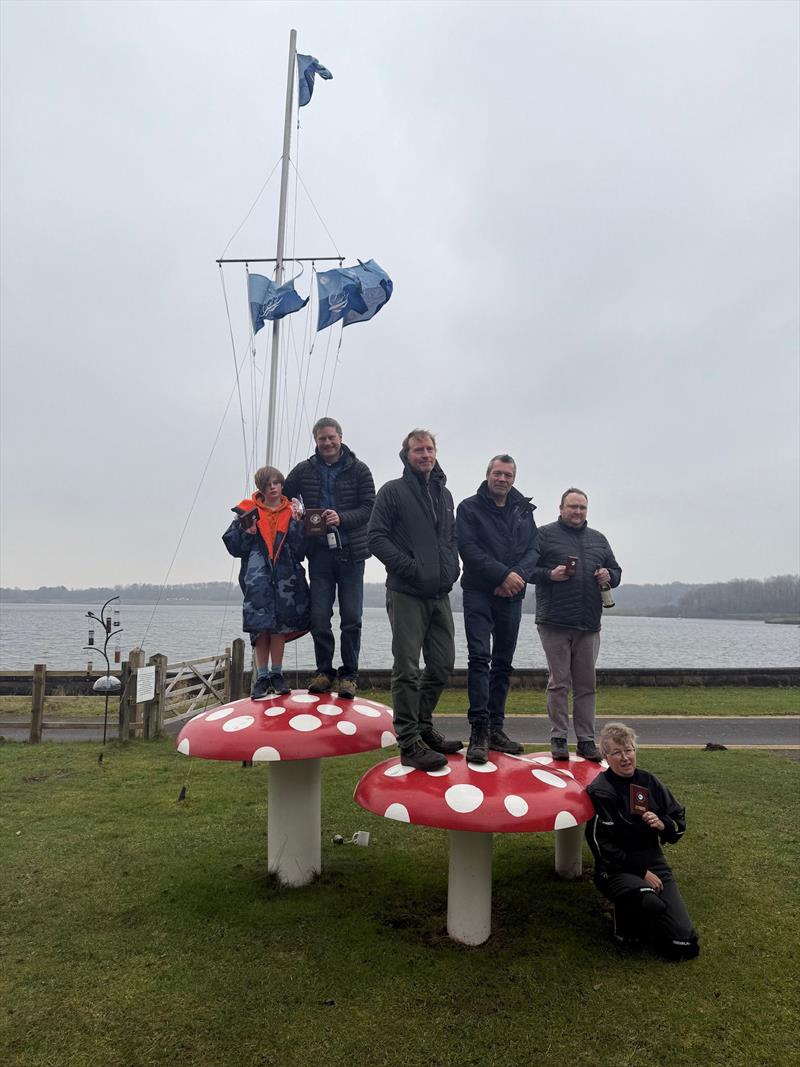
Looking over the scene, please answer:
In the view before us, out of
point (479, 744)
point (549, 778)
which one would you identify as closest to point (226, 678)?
point (479, 744)

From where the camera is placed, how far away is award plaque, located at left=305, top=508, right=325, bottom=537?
5.65m

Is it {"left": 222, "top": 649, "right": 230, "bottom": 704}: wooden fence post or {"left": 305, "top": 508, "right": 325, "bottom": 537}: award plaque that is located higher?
{"left": 305, "top": 508, "right": 325, "bottom": 537}: award plaque

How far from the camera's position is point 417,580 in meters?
4.89

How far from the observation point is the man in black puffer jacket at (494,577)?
539 centimetres

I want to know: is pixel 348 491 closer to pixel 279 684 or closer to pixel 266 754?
pixel 279 684

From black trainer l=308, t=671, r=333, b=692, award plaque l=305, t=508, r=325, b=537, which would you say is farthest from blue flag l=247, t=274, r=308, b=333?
black trainer l=308, t=671, r=333, b=692

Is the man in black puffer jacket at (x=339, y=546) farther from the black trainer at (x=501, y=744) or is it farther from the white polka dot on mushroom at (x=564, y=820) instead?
the white polka dot on mushroom at (x=564, y=820)

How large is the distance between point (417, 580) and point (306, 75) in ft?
34.7

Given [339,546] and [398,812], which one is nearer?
[398,812]

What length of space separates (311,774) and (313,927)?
1166mm

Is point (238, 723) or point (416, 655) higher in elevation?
point (416, 655)

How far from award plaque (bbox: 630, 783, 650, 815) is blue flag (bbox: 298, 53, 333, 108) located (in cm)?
1175

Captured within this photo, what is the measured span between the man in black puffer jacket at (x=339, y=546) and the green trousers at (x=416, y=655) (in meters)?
0.84

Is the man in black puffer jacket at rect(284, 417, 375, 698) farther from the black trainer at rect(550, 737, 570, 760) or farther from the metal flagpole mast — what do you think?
the metal flagpole mast
